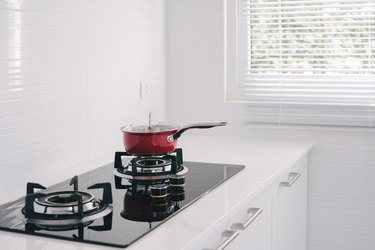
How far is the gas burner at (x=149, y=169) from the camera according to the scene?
79.3 inches

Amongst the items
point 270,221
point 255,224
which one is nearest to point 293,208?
point 270,221

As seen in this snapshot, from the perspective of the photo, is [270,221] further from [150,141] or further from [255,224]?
[150,141]

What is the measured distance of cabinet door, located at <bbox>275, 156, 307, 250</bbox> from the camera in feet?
8.12

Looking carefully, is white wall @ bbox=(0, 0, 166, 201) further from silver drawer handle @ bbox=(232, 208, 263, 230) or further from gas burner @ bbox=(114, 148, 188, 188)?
silver drawer handle @ bbox=(232, 208, 263, 230)

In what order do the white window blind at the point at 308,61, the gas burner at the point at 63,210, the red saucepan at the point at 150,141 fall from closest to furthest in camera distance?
the gas burner at the point at 63,210
the red saucepan at the point at 150,141
the white window blind at the point at 308,61

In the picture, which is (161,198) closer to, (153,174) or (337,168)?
(153,174)

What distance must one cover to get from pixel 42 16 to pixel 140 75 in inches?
33.6

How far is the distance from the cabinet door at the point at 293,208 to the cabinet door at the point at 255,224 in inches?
6.3

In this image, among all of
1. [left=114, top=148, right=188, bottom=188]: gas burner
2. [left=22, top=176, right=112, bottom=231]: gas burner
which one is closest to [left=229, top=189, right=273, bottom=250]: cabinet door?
[left=114, top=148, right=188, bottom=188]: gas burner

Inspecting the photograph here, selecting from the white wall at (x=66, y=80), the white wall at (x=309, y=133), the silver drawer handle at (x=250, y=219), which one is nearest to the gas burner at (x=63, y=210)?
the white wall at (x=66, y=80)

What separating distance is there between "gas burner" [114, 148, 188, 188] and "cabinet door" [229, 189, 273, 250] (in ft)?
0.91

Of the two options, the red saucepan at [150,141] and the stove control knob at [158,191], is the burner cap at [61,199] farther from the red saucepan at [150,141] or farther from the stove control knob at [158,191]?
the red saucepan at [150,141]

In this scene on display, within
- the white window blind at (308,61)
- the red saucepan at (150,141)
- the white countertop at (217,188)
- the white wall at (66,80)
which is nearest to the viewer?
the white countertop at (217,188)

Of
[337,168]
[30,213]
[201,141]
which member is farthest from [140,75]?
[30,213]
